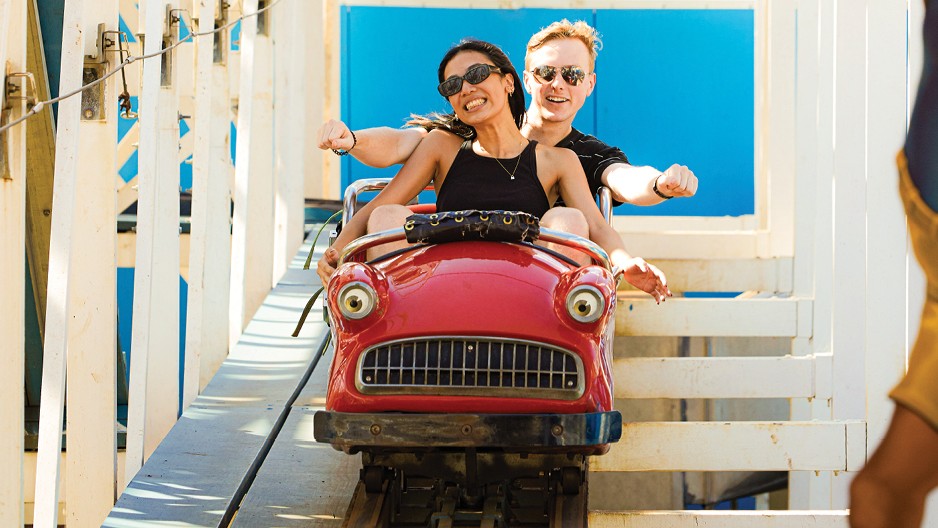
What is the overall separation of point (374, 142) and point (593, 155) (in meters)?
0.87

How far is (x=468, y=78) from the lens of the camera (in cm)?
342

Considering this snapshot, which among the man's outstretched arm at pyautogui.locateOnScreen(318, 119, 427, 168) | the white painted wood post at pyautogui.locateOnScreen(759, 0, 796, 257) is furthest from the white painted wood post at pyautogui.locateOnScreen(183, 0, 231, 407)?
the white painted wood post at pyautogui.locateOnScreen(759, 0, 796, 257)

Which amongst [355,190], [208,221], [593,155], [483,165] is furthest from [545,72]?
[208,221]

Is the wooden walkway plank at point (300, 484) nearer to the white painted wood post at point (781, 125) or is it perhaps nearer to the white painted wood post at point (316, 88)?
the white painted wood post at point (781, 125)

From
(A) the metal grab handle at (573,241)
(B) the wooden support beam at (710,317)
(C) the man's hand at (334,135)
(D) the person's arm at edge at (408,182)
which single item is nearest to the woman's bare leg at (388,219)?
(D) the person's arm at edge at (408,182)

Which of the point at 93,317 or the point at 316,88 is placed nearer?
the point at 93,317

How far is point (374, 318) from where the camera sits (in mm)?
2775

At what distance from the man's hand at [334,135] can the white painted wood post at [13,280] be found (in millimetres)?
829

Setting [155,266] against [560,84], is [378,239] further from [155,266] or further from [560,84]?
[560,84]

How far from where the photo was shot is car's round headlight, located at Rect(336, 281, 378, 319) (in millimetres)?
2773

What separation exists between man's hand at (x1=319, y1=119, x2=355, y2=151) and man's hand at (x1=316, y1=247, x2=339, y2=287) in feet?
1.11

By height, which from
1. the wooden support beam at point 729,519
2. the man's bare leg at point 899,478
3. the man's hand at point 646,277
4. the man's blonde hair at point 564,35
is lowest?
the wooden support beam at point 729,519

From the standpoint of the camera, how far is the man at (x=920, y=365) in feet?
2.66

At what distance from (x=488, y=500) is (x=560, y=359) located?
53cm
